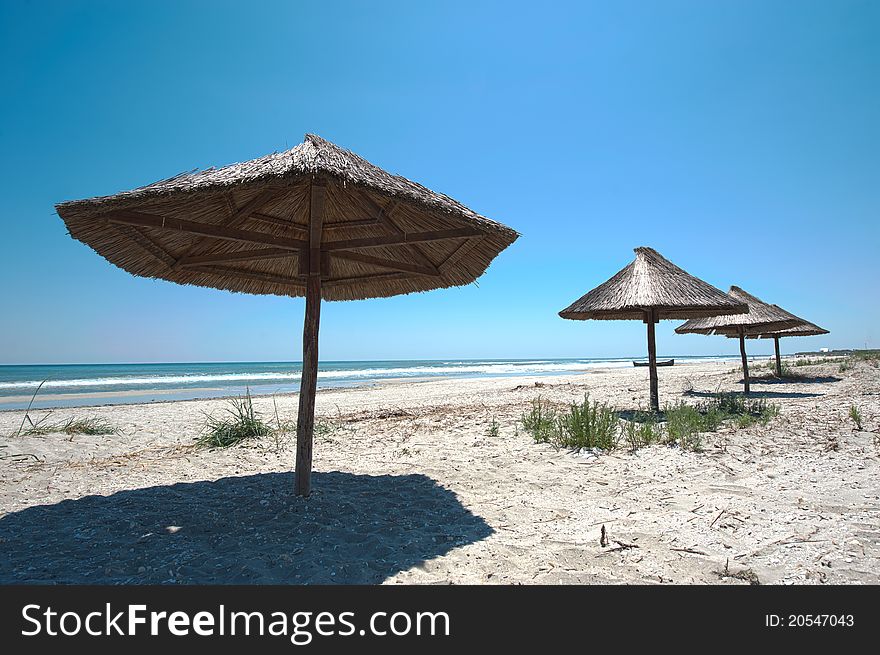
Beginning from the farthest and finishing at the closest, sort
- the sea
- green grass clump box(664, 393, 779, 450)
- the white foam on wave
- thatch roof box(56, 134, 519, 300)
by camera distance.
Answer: the white foam on wave → the sea → green grass clump box(664, 393, 779, 450) → thatch roof box(56, 134, 519, 300)

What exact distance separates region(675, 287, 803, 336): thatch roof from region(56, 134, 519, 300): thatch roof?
A: 33.8ft

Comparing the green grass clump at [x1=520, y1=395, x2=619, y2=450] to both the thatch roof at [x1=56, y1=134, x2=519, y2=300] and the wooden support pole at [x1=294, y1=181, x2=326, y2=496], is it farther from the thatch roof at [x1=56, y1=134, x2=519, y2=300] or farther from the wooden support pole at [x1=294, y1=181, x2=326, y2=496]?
the wooden support pole at [x1=294, y1=181, x2=326, y2=496]

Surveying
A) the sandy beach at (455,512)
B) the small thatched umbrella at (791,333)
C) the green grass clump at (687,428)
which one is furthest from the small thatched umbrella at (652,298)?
the small thatched umbrella at (791,333)

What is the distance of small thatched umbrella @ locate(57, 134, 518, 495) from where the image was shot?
9.73 ft

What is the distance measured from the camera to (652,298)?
25.7 feet

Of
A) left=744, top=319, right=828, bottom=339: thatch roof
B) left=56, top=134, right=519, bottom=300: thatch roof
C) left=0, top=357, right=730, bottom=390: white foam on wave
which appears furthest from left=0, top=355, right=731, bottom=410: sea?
left=744, top=319, right=828, bottom=339: thatch roof

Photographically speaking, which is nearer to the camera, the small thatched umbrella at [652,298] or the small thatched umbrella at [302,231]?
the small thatched umbrella at [302,231]

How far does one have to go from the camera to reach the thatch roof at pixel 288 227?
2.95m

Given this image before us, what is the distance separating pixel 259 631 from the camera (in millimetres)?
1970

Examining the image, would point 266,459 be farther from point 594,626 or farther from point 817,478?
point 817,478

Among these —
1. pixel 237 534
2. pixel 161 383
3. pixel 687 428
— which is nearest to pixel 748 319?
pixel 687 428

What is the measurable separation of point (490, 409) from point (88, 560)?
277 inches

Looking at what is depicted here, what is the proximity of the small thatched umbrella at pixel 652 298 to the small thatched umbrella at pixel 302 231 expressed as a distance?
4.43m

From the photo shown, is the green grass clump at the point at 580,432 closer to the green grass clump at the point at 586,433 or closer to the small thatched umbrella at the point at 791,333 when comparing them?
the green grass clump at the point at 586,433
